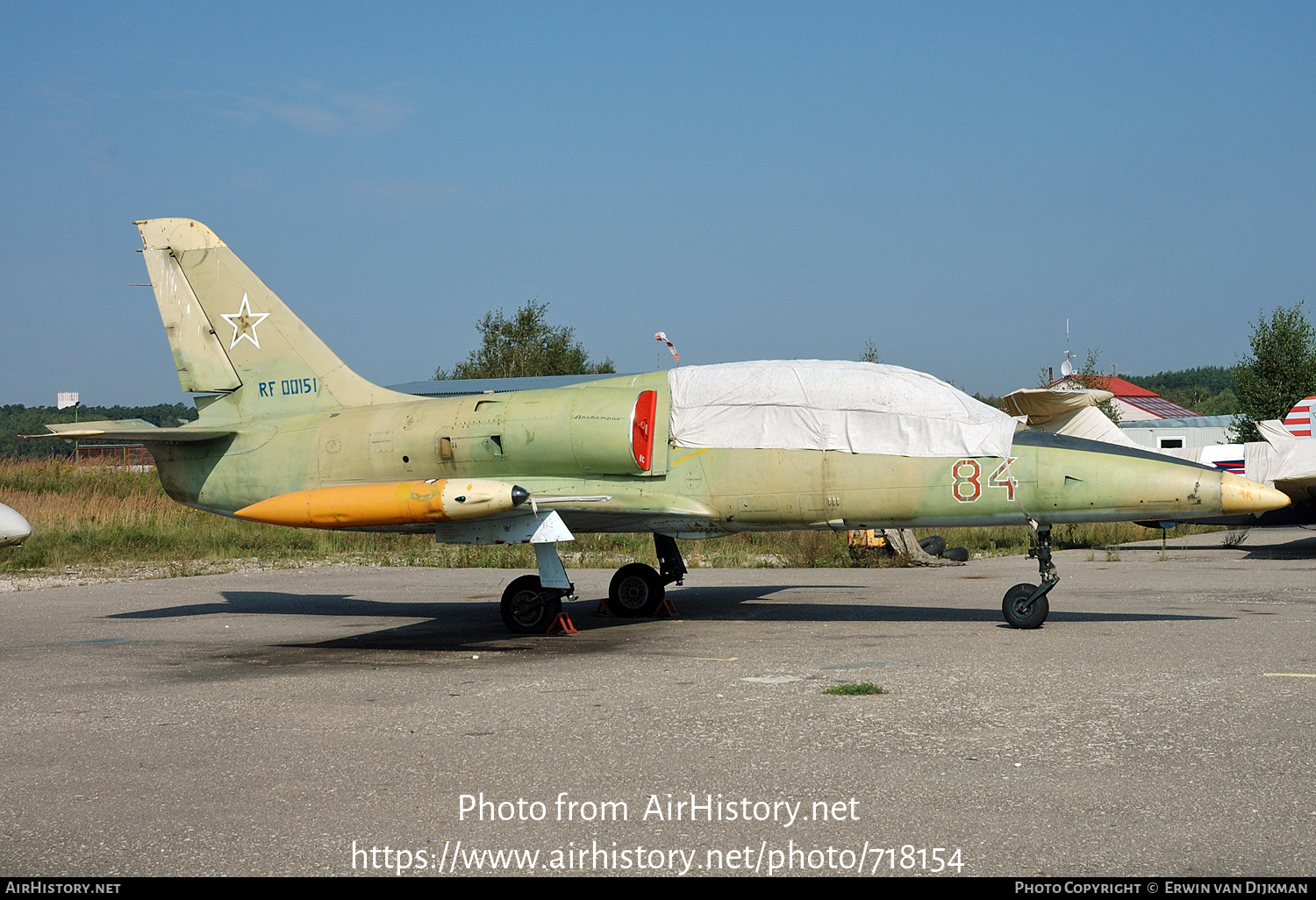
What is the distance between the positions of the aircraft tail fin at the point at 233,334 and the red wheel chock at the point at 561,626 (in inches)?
159

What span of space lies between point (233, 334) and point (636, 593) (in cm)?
638

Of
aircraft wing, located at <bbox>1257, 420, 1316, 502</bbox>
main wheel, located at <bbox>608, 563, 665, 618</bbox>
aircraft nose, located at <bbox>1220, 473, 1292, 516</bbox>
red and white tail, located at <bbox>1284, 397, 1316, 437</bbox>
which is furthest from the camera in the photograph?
red and white tail, located at <bbox>1284, 397, 1316, 437</bbox>

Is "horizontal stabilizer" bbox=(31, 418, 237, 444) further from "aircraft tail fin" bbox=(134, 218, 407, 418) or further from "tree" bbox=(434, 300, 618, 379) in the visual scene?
"tree" bbox=(434, 300, 618, 379)

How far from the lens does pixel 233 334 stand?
14.3 meters

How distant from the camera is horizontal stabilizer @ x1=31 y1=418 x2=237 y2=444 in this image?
12.6 meters

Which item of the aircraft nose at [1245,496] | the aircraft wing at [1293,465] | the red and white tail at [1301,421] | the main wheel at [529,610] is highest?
the red and white tail at [1301,421]

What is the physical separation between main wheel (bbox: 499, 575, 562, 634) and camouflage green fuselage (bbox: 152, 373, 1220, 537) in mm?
934

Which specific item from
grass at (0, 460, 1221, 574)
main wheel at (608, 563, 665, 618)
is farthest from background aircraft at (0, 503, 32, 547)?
grass at (0, 460, 1221, 574)

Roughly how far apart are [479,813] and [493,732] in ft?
5.78

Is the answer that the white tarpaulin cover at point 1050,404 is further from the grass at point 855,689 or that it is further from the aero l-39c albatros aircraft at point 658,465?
the grass at point 855,689

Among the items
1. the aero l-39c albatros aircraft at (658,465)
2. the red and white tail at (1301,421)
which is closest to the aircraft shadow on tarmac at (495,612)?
the aero l-39c albatros aircraft at (658,465)

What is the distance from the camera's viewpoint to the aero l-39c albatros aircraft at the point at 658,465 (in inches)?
432

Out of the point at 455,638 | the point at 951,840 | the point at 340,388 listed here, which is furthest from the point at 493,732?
the point at 340,388

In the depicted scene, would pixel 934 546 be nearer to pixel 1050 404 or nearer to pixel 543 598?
pixel 1050 404
